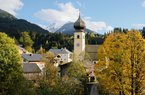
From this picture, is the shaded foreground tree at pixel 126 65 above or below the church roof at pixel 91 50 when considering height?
below

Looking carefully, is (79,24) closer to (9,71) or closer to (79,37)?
(79,37)

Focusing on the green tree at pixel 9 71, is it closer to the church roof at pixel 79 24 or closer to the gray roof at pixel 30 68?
the gray roof at pixel 30 68

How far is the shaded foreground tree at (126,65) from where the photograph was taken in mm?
36844

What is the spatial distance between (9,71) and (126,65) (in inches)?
729

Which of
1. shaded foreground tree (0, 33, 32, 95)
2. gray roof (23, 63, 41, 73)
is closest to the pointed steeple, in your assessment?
gray roof (23, 63, 41, 73)

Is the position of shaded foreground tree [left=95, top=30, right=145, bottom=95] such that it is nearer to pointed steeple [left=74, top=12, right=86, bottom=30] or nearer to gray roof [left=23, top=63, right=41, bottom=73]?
gray roof [left=23, top=63, right=41, bottom=73]

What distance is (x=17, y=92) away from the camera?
47375 millimetres

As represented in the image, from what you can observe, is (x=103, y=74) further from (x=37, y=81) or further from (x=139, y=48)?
(x=37, y=81)

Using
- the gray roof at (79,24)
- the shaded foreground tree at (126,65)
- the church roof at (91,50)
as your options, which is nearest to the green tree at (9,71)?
the shaded foreground tree at (126,65)

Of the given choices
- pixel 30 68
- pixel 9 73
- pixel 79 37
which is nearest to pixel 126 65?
pixel 9 73

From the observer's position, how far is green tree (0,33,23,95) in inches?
1854

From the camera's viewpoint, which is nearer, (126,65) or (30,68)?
(126,65)

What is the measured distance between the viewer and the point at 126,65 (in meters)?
36.9

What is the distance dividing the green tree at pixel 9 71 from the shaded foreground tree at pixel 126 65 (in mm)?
14921
